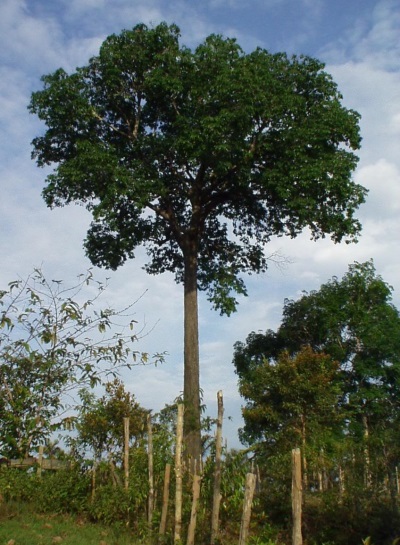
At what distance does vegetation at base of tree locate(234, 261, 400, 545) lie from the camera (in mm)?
10867

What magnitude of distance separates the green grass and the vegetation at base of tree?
3.18 meters

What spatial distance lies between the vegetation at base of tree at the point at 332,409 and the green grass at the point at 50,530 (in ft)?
10.4

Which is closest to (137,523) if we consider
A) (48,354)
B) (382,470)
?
(48,354)

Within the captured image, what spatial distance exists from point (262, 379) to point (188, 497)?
9.64m

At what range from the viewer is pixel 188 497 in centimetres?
932

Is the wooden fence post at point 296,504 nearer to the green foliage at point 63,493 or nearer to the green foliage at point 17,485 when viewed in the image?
the green foliage at point 63,493

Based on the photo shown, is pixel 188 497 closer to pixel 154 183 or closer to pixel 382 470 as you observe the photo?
pixel 382 470

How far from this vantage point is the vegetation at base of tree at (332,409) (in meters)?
10.9

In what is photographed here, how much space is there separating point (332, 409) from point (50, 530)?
10856 mm

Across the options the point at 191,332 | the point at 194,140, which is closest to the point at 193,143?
the point at 194,140

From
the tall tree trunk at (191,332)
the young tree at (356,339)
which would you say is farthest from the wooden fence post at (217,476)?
the young tree at (356,339)

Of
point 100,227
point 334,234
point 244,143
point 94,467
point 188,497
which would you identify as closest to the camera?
point 188,497

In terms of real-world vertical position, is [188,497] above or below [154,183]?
below

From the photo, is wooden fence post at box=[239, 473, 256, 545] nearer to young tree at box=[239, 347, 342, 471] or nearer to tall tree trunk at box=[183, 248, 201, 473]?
tall tree trunk at box=[183, 248, 201, 473]
